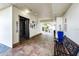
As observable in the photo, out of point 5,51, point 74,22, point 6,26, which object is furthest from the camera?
point 6,26

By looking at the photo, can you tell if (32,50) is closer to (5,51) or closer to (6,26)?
(5,51)

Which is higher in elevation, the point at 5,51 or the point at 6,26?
the point at 6,26

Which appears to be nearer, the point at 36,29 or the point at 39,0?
the point at 39,0

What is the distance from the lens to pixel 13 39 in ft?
9.63

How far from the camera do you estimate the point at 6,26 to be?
2.91m

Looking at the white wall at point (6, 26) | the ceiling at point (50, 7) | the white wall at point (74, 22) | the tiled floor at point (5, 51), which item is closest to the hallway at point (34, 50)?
the tiled floor at point (5, 51)

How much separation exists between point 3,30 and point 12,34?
28 centimetres

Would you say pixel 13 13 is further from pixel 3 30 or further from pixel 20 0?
pixel 20 0

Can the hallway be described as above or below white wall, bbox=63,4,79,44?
below

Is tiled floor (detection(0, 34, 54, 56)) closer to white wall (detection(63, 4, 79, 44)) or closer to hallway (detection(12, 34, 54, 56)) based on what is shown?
hallway (detection(12, 34, 54, 56))

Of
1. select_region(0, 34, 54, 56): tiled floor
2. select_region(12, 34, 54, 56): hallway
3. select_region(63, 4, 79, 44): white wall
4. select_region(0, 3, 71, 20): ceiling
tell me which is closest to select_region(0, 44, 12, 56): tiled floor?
select_region(0, 34, 54, 56): tiled floor

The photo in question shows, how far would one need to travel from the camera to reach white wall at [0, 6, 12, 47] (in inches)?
110

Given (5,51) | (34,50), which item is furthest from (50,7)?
(5,51)

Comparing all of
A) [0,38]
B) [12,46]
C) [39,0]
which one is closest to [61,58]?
[39,0]
